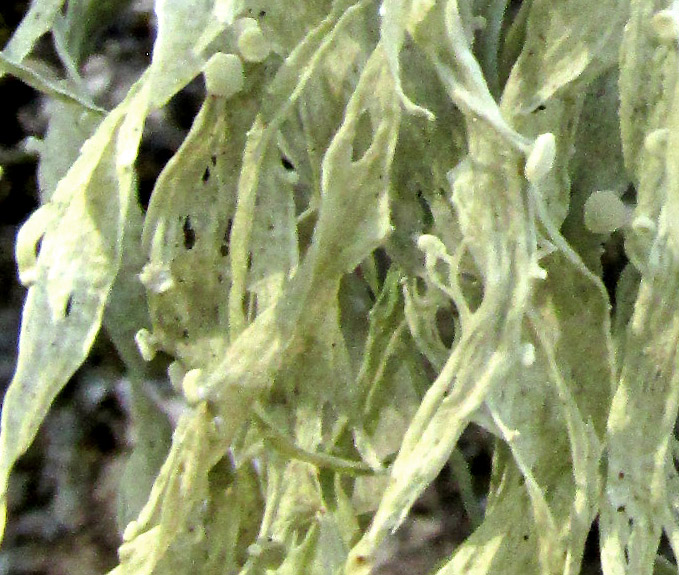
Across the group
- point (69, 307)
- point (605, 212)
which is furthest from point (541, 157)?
point (69, 307)

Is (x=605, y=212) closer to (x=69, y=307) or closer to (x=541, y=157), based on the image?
(x=541, y=157)

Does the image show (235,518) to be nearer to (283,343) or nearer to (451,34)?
(283,343)

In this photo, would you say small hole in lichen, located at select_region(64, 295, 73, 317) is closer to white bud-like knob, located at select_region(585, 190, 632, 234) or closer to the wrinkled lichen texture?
the wrinkled lichen texture

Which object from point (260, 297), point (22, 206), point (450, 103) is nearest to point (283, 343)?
point (260, 297)

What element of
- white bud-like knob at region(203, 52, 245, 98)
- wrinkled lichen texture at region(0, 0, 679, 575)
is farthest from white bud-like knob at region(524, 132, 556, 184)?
white bud-like knob at region(203, 52, 245, 98)

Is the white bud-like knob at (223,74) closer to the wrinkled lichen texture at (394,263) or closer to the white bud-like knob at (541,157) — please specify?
the wrinkled lichen texture at (394,263)

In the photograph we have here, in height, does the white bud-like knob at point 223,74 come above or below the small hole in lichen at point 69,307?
above

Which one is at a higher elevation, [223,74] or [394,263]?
[223,74]

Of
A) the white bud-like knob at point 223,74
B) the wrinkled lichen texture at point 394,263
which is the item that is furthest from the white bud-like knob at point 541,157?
the white bud-like knob at point 223,74
